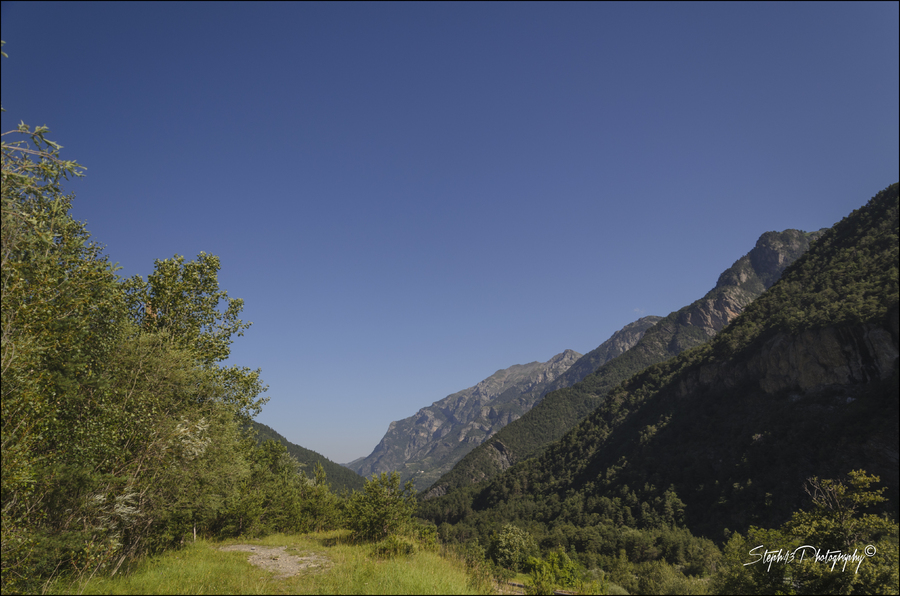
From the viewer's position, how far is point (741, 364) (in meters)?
131

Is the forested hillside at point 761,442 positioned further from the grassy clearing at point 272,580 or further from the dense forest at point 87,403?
the dense forest at point 87,403

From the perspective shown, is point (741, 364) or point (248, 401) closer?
point (248, 401)

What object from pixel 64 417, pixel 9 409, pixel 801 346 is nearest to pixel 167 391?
pixel 64 417

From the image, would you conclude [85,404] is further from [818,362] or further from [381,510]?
[818,362]

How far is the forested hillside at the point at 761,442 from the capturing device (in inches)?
1941

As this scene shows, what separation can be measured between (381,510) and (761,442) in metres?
122

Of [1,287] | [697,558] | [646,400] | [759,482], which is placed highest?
[1,287]

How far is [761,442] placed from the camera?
9631 centimetres

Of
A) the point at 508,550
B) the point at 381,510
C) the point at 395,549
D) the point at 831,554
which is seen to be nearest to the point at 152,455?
the point at 395,549

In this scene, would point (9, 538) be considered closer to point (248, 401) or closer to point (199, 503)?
point (199, 503)

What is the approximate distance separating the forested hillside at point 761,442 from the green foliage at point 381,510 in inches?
657

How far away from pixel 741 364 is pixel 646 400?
184 ft

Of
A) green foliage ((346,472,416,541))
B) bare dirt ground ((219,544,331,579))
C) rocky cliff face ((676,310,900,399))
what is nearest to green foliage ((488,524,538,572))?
green foliage ((346,472,416,541))

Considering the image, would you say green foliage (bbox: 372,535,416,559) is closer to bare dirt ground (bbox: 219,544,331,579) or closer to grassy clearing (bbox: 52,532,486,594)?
grassy clearing (bbox: 52,532,486,594)
